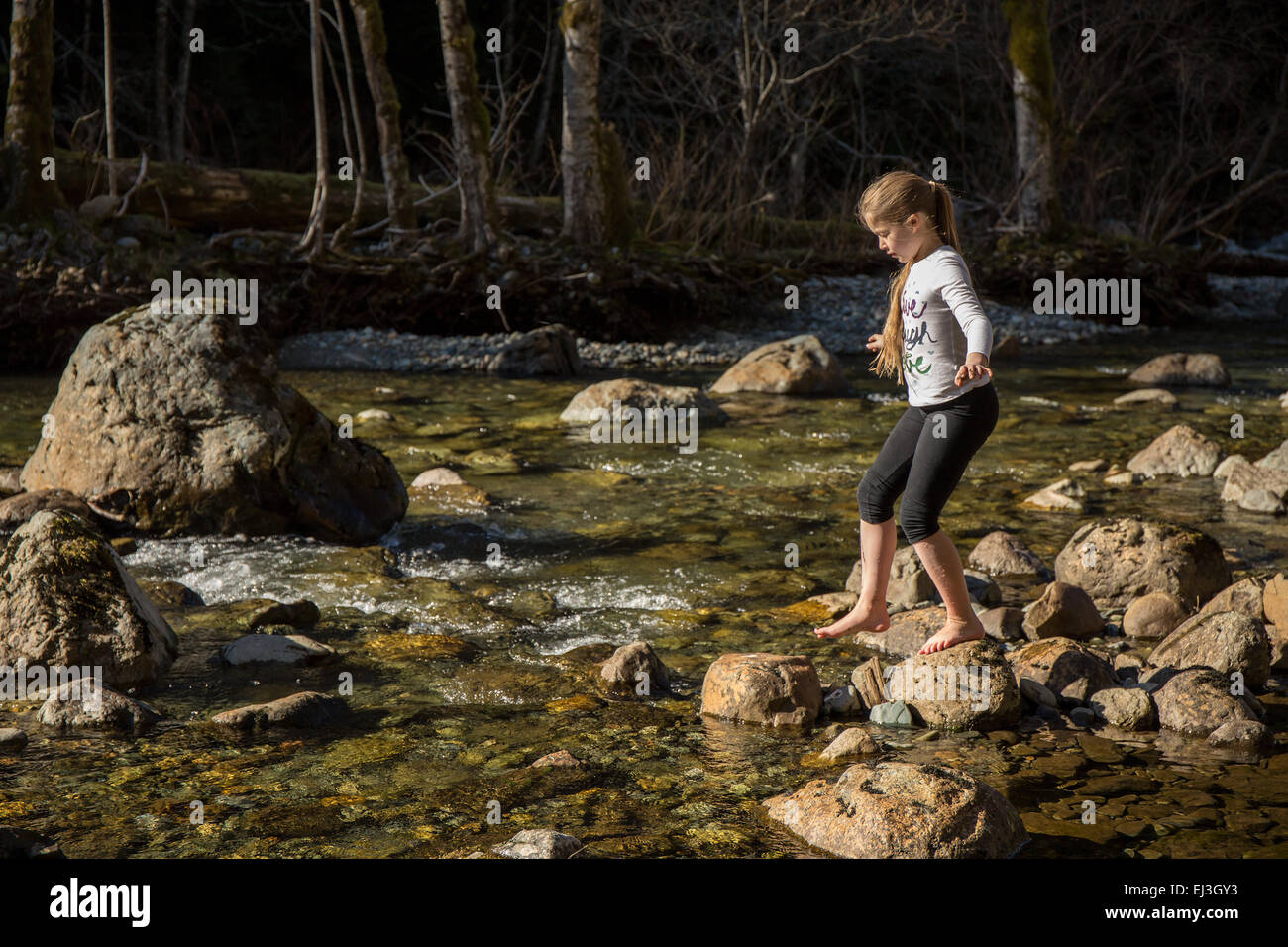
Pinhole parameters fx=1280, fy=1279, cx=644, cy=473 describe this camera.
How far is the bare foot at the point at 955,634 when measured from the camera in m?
4.16

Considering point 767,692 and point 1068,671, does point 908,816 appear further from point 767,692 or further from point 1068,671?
point 1068,671

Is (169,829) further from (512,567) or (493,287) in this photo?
(493,287)

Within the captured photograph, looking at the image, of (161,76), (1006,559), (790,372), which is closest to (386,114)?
(790,372)

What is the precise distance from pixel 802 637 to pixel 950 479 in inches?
37.6

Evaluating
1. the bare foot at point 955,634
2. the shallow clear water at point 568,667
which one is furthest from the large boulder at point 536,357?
the bare foot at point 955,634

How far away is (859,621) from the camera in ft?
14.2

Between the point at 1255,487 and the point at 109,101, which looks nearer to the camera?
the point at 1255,487

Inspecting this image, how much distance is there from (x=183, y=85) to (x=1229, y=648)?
61.7 ft

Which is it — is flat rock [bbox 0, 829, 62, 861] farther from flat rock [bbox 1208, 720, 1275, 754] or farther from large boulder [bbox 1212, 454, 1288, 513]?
large boulder [bbox 1212, 454, 1288, 513]

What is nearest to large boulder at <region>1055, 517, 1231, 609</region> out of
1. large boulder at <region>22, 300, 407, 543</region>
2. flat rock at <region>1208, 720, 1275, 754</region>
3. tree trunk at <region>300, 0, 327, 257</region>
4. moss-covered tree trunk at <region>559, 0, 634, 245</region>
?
flat rock at <region>1208, 720, 1275, 754</region>

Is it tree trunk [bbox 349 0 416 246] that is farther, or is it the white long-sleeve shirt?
tree trunk [bbox 349 0 416 246]

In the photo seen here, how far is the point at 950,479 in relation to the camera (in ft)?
13.6

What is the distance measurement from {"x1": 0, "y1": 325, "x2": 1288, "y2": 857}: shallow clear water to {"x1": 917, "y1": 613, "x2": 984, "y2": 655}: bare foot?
352 millimetres

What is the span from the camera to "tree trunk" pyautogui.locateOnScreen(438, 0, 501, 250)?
1390cm
